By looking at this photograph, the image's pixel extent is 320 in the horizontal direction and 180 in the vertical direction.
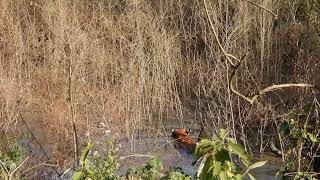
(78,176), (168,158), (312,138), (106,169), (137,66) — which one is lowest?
(168,158)

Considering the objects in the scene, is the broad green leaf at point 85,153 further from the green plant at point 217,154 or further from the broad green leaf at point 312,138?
the broad green leaf at point 312,138

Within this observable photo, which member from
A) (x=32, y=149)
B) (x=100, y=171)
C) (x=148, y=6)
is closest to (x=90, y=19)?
(x=148, y=6)

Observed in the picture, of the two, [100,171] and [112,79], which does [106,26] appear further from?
[100,171]

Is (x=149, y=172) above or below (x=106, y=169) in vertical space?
below

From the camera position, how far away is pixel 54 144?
793cm

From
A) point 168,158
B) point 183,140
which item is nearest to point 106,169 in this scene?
point 168,158

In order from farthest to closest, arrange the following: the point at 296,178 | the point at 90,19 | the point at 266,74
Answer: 1. the point at 90,19
2. the point at 266,74
3. the point at 296,178

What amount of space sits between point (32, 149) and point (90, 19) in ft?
13.7

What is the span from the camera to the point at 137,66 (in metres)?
8.52

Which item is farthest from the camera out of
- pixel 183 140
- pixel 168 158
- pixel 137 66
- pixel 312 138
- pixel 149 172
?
pixel 137 66

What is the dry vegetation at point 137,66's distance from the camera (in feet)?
25.6

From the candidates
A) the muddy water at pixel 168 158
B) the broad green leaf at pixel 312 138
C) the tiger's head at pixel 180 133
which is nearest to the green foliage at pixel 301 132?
the broad green leaf at pixel 312 138

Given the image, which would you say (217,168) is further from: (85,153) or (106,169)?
(106,169)

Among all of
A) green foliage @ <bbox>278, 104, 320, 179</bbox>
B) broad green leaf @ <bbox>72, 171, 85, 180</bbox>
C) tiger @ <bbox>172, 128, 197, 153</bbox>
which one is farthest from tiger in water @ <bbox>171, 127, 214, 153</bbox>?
broad green leaf @ <bbox>72, 171, 85, 180</bbox>
